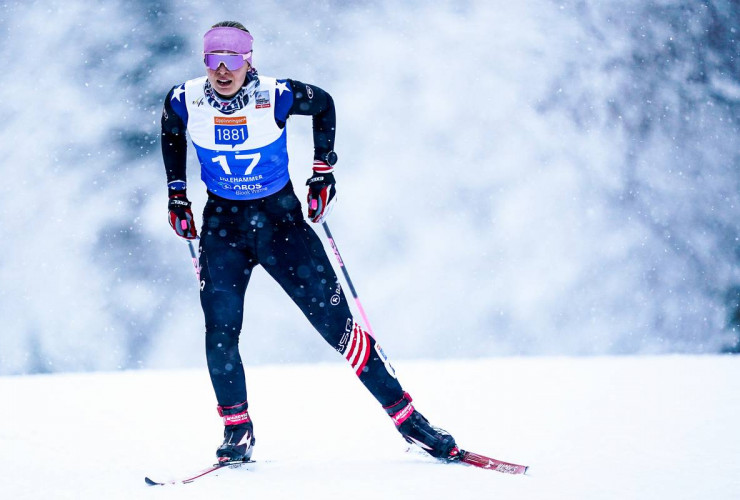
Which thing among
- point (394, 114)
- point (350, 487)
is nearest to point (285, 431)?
point (350, 487)

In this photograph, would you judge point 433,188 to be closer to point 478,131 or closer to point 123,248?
point 478,131

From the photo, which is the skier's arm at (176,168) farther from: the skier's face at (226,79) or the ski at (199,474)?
the ski at (199,474)

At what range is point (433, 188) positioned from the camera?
668 cm

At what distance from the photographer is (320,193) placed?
316cm

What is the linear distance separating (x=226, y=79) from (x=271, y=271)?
84 centimetres

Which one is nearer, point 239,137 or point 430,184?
point 239,137

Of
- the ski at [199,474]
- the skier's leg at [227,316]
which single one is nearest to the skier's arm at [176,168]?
the skier's leg at [227,316]

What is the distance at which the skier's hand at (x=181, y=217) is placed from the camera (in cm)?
319

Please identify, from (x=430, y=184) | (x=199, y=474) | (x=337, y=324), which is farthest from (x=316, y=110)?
(x=430, y=184)

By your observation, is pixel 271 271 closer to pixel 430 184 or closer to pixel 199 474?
pixel 199 474

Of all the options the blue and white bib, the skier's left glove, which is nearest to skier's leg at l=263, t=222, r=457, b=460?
the skier's left glove

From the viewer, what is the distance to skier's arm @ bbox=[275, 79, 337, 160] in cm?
305

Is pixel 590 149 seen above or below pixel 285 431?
above

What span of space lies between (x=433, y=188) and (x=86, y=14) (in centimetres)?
390
